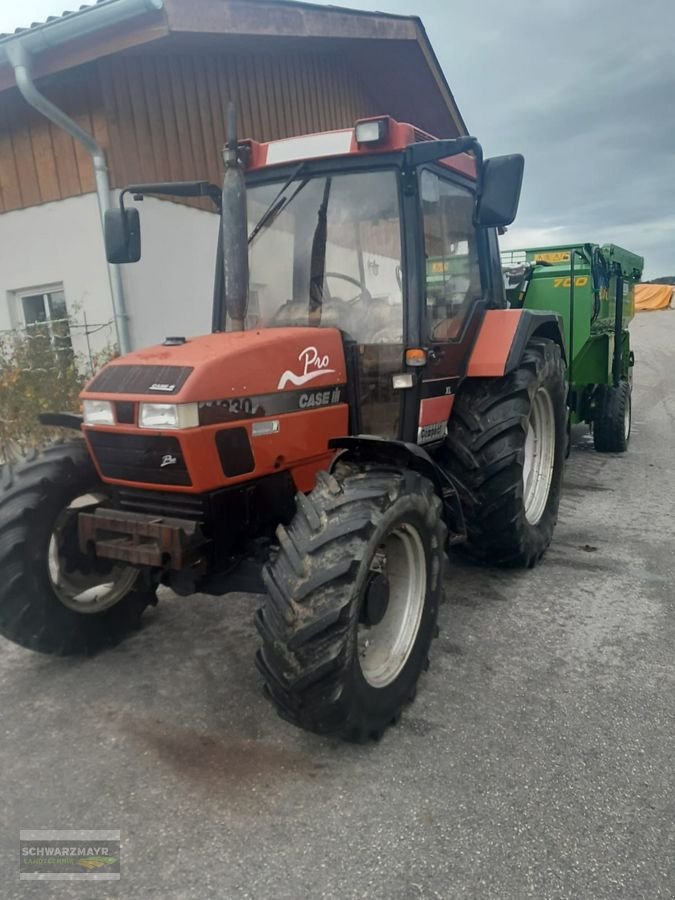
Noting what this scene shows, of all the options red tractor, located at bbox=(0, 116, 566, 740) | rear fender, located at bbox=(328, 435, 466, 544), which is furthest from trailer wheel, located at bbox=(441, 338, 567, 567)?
rear fender, located at bbox=(328, 435, 466, 544)

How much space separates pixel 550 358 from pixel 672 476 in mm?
3077

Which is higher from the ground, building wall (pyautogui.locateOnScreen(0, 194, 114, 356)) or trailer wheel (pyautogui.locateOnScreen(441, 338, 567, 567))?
building wall (pyautogui.locateOnScreen(0, 194, 114, 356))

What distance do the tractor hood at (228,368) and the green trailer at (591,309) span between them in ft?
12.4

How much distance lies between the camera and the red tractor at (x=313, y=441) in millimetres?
2424

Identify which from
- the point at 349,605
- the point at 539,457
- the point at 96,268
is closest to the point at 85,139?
the point at 96,268

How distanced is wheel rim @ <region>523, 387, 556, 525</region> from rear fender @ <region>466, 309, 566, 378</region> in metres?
0.67

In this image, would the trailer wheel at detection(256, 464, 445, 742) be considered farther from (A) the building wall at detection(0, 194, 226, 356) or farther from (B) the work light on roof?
(A) the building wall at detection(0, 194, 226, 356)

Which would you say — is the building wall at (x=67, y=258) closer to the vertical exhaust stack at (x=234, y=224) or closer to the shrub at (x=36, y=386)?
the shrub at (x=36, y=386)

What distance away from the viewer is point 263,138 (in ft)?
27.9

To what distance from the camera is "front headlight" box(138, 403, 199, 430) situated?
2.49 meters

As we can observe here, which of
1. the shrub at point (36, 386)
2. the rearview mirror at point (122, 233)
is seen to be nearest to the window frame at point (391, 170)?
the rearview mirror at point (122, 233)

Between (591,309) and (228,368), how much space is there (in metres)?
4.85

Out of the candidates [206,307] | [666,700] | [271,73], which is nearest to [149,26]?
[206,307]

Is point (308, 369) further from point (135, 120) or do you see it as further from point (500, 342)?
point (135, 120)
